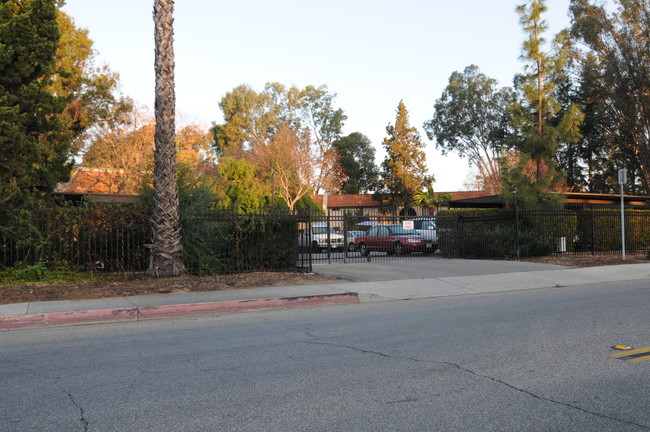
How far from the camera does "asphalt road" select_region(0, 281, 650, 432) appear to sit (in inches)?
172

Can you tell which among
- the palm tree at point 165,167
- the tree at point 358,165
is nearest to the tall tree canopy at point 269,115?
the tree at point 358,165

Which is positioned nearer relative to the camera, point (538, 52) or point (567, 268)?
point (567, 268)

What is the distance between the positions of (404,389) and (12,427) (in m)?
3.20

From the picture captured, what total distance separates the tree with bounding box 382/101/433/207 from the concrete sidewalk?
134 ft

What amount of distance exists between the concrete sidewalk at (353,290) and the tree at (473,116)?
1490 inches

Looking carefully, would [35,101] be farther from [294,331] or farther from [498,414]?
[498,414]

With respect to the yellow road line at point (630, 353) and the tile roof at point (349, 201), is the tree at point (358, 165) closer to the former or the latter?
the tile roof at point (349, 201)

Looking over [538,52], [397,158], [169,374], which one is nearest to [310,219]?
[169,374]

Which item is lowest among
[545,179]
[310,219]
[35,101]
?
[310,219]

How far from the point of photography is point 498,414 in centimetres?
443

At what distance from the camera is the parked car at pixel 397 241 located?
76.4 feet

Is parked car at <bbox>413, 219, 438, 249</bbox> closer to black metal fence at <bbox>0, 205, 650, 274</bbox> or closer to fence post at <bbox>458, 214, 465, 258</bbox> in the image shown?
black metal fence at <bbox>0, 205, 650, 274</bbox>

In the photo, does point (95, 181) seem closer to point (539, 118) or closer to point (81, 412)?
point (539, 118)

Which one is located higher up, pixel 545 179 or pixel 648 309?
pixel 545 179
